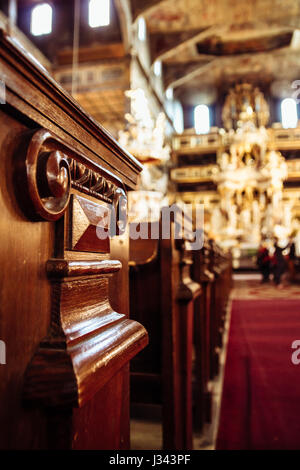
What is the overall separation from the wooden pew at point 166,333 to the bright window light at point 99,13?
1016 centimetres

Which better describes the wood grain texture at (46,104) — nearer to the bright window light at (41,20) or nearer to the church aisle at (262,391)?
the church aisle at (262,391)

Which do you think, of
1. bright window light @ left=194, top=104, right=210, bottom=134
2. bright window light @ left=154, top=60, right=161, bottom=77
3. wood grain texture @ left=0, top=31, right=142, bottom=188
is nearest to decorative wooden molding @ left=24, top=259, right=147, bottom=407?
wood grain texture @ left=0, top=31, right=142, bottom=188

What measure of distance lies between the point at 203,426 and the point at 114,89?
9.38 m

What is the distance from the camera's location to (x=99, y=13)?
9891mm

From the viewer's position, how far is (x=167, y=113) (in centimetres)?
1437

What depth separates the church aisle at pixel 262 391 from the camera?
1.62 metres

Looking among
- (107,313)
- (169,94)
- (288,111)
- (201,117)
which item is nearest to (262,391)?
(107,313)

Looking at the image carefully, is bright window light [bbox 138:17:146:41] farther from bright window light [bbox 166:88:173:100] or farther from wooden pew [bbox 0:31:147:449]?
wooden pew [bbox 0:31:147:449]

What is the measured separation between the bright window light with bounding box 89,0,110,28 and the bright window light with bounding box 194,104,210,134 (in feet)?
27.4

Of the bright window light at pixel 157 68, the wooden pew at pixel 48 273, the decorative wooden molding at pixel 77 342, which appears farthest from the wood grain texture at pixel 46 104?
the bright window light at pixel 157 68

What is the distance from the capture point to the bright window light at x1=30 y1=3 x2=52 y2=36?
10.2 meters

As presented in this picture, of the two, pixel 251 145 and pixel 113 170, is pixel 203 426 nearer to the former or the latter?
pixel 113 170

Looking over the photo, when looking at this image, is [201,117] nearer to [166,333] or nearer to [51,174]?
[166,333]

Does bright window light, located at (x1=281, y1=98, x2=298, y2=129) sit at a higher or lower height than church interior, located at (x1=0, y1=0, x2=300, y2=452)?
higher
